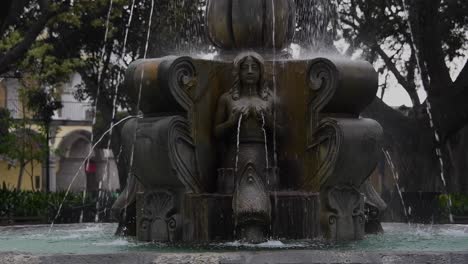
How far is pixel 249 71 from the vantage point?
30.7 feet

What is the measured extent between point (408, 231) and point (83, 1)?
14.2 metres

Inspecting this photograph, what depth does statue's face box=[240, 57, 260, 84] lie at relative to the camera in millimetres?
9367

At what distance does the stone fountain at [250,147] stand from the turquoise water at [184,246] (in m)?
0.30

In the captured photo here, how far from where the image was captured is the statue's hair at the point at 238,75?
9.39 m

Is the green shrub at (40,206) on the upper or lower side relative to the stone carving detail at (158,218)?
upper

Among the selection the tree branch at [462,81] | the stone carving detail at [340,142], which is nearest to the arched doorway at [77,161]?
the tree branch at [462,81]

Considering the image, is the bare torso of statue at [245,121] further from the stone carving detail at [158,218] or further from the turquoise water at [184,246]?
the turquoise water at [184,246]

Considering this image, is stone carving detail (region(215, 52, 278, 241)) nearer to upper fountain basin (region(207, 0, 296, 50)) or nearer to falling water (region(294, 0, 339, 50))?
upper fountain basin (region(207, 0, 296, 50))

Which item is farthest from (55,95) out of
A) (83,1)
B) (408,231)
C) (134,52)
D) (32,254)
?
(32,254)

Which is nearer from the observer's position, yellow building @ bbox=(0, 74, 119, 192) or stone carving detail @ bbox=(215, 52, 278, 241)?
stone carving detail @ bbox=(215, 52, 278, 241)

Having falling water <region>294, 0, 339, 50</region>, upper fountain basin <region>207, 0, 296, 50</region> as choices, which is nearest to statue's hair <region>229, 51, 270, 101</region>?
upper fountain basin <region>207, 0, 296, 50</region>

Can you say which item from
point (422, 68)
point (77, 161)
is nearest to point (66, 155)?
point (77, 161)

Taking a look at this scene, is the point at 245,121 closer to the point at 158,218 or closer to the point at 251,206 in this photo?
the point at 251,206

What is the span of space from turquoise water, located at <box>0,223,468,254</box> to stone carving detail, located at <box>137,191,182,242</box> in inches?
7.5
